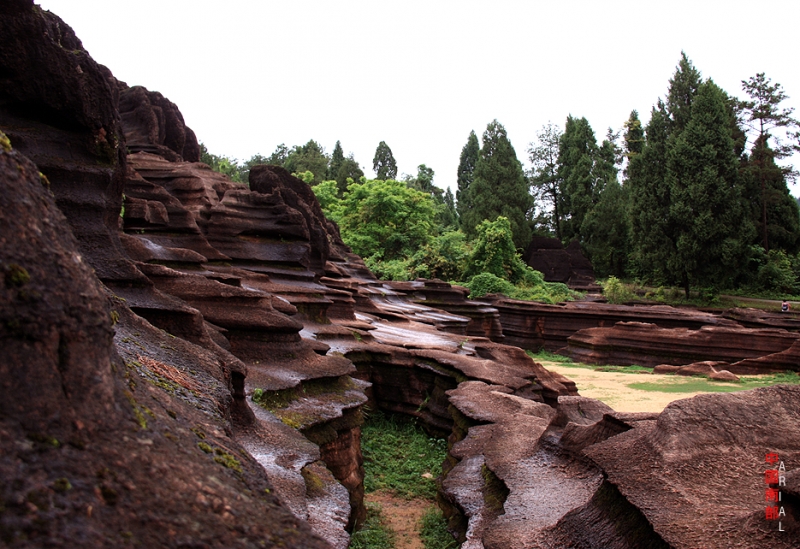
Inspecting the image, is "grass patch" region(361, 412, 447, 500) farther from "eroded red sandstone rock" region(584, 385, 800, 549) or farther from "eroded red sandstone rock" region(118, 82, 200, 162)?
"eroded red sandstone rock" region(118, 82, 200, 162)

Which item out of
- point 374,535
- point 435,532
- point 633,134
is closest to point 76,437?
point 374,535

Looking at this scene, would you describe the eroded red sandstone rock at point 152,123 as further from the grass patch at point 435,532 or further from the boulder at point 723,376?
the boulder at point 723,376

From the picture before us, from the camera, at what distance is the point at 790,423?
320 cm

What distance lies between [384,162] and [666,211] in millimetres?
25025

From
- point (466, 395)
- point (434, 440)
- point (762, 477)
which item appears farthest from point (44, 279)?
point (434, 440)

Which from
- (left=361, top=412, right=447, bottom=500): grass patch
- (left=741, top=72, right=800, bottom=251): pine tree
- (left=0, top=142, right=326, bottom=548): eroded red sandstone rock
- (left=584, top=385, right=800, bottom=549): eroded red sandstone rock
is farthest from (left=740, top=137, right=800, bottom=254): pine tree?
(left=0, top=142, right=326, bottom=548): eroded red sandstone rock

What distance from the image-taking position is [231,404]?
3518mm

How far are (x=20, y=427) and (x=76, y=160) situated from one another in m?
3.42

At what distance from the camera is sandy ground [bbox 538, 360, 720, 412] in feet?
29.5

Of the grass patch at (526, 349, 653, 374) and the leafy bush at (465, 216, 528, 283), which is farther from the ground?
the leafy bush at (465, 216, 528, 283)

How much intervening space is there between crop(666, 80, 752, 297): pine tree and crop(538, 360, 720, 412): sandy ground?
1194cm

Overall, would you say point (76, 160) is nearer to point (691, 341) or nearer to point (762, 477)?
point (762, 477)

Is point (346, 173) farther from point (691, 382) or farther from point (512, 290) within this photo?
point (691, 382)

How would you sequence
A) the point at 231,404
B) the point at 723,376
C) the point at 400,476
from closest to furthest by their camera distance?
the point at 231,404 < the point at 400,476 < the point at 723,376
